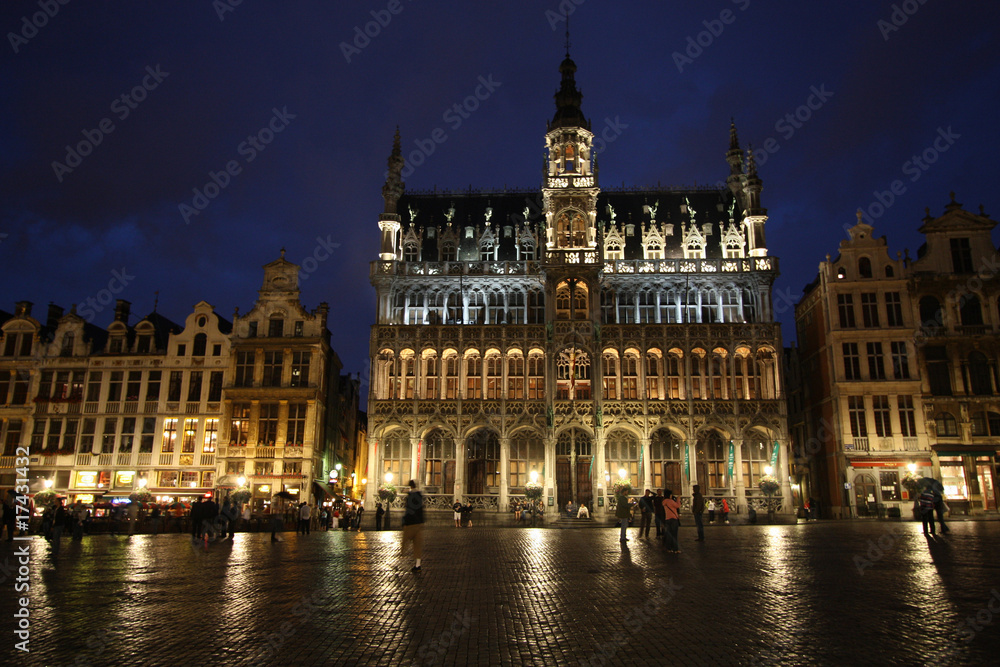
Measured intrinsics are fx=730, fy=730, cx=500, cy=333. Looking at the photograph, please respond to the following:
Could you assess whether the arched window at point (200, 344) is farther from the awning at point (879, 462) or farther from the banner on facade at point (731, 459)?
the awning at point (879, 462)

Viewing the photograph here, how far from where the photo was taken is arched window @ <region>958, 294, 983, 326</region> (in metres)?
51.7

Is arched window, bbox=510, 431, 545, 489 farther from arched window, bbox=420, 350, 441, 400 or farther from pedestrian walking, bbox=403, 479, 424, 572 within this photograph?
pedestrian walking, bbox=403, 479, 424, 572

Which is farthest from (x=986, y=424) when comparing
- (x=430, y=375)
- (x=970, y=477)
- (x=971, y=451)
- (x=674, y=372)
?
(x=430, y=375)

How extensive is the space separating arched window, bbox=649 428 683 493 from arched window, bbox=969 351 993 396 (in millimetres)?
20425

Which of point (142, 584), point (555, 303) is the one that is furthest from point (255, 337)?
point (142, 584)

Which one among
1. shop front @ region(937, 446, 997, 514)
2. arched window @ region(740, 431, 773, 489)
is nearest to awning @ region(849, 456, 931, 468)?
shop front @ region(937, 446, 997, 514)

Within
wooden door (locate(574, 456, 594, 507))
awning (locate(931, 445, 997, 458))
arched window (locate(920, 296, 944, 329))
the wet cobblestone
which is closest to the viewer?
the wet cobblestone

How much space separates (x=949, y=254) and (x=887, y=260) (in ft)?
14.0

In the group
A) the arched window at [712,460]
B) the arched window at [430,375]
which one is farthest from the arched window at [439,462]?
the arched window at [712,460]

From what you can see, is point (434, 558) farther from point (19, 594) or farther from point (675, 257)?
point (675, 257)

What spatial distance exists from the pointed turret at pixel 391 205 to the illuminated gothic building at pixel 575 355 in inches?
7.0

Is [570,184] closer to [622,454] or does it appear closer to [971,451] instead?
[622,454]

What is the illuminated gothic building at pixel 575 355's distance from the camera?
51.2m

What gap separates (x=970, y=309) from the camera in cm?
5203
